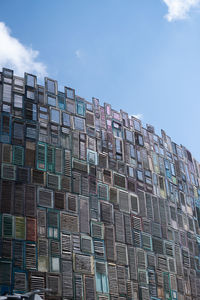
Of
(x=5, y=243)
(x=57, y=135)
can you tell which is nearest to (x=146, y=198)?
(x=57, y=135)

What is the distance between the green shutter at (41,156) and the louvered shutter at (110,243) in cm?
280

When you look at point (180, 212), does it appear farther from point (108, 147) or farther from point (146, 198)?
point (108, 147)

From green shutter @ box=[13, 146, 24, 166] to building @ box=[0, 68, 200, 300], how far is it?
0.03 m

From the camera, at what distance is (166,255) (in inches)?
587

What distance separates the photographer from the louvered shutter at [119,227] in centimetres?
1346

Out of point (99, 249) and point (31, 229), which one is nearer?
point (31, 229)

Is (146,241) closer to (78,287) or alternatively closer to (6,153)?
(78,287)

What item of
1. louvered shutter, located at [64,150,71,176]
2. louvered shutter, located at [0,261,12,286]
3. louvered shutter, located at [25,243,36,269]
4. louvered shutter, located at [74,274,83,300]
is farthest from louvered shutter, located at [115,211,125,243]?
louvered shutter, located at [0,261,12,286]

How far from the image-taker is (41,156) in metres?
12.7

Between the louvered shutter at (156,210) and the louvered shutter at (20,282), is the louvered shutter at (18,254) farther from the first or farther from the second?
the louvered shutter at (156,210)

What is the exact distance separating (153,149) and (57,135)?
16.2 ft

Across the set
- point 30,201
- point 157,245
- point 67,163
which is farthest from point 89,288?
point 67,163

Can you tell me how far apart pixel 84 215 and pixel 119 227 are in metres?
1.44

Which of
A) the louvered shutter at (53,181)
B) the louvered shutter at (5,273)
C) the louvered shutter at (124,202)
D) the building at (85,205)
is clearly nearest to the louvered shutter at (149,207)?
the building at (85,205)
